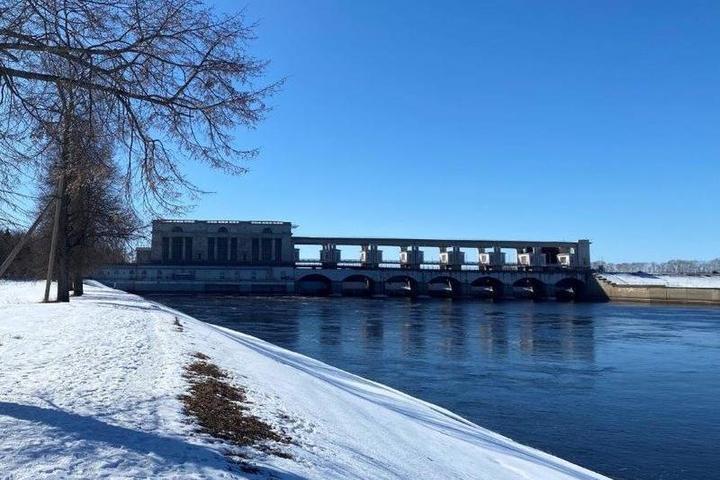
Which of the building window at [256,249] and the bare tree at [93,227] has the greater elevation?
the building window at [256,249]

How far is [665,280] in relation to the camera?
448 feet

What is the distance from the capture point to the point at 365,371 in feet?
80.2

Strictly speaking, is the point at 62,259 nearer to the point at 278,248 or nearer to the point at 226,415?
the point at 226,415

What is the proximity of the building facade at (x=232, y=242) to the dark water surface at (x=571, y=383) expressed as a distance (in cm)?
10112

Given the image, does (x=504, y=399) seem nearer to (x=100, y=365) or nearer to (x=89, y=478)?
(x=100, y=365)

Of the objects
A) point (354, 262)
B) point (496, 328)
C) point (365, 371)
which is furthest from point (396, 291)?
point (365, 371)

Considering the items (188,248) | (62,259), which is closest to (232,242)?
(188,248)

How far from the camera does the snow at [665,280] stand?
399ft

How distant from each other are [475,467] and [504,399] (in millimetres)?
10345

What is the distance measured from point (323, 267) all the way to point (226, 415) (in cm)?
13565

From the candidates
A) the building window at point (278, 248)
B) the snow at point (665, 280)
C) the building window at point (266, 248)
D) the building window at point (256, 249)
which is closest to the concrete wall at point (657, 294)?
the snow at point (665, 280)

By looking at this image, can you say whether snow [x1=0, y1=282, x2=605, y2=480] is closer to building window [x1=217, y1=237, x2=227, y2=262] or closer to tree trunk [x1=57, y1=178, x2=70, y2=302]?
tree trunk [x1=57, y1=178, x2=70, y2=302]

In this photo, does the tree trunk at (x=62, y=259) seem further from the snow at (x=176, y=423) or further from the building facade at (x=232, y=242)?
the building facade at (x=232, y=242)

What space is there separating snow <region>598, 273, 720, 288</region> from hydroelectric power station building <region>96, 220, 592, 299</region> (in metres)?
7.71
